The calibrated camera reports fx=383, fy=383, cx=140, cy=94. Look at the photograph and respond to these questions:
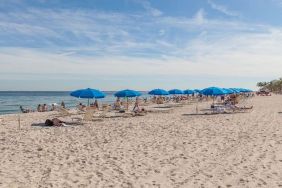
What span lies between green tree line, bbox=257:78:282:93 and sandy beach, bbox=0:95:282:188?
8570 cm

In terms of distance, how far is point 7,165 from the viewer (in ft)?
24.8

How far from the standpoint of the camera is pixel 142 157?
830cm

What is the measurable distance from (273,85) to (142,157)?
97318 millimetres

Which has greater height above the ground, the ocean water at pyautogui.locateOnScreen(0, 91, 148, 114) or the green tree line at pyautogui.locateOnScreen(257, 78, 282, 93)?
the green tree line at pyautogui.locateOnScreen(257, 78, 282, 93)

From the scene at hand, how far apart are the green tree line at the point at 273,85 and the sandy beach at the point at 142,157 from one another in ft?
281

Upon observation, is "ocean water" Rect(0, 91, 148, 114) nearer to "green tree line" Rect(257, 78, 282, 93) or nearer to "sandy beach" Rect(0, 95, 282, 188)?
"sandy beach" Rect(0, 95, 282, 188)

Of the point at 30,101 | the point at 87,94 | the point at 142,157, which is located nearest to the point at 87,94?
the point at 87,94

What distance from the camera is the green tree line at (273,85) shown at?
93938 millimetres

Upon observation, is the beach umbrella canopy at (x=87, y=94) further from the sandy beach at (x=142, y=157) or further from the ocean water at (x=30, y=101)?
the ocean water at (x=30, y=101)

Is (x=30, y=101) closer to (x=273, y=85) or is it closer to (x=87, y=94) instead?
(x=87, y=94)

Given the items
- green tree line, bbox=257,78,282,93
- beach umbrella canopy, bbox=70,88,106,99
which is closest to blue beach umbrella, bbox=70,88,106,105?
beach umbrella canopy, bbox=70,88,106,99

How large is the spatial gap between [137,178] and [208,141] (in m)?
4.27

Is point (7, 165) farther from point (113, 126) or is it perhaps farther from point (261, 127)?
point (261, 127)

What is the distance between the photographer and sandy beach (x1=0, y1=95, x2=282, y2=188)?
642cm
